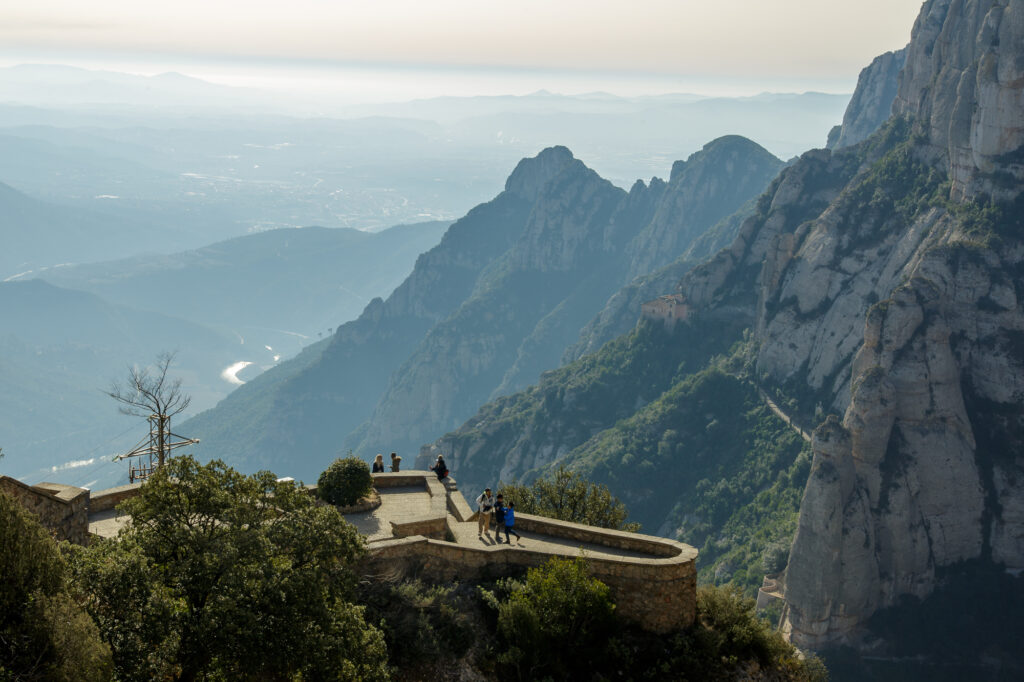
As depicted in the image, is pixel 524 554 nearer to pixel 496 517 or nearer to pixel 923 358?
pixel 496 517

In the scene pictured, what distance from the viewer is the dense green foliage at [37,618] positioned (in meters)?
13.5

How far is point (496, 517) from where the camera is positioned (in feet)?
78.0

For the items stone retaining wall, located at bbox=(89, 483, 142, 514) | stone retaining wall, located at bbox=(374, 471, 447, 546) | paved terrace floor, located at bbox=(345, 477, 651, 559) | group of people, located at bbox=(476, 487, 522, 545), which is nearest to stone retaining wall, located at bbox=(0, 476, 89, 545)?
stone retaining wall, located at bbox=(89, 483, 142, 514)

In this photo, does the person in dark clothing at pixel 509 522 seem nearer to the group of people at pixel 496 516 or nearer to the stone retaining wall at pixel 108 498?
the group of people at pixel 496 516

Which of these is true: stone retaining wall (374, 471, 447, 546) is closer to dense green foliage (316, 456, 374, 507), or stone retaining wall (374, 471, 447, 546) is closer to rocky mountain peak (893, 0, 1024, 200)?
dense green foliage (316, 456, 374, 507)

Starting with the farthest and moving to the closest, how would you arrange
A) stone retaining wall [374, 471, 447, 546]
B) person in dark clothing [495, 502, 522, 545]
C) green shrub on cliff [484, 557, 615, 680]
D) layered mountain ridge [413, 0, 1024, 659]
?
layered mountain ridge [413, 0, 1024, 659] < person in dark clothing [495, 502, 522, 545] < stone retaining wall [374, 471, 447, 546] < green shrub on cliff [484, 557, 615, 680]

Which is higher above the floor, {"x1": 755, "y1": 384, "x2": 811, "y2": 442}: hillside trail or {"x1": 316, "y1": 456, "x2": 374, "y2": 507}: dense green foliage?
{"x1": 316, "y1": 456, "x2": 374, "y2": 507}: dense green foliage

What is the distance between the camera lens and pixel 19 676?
1313 cm

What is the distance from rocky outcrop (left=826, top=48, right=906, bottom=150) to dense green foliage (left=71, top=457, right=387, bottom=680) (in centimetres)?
16267

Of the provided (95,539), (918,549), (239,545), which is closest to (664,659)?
(239,545)

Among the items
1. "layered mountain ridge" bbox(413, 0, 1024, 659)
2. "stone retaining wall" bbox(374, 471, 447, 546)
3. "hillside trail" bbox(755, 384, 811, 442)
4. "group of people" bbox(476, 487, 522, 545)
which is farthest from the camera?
"hillside trail" bbox(755, 384, 811, 442)

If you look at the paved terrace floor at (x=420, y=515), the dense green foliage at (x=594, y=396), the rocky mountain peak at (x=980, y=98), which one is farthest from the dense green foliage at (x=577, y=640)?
the dense green foliage at (x=594, y=396)

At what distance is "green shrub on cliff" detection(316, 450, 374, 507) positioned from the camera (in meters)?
25.7

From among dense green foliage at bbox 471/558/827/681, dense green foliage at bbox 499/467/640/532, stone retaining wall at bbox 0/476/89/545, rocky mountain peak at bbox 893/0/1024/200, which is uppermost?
rocky mountain peak at bbox 893/0/1024/200
